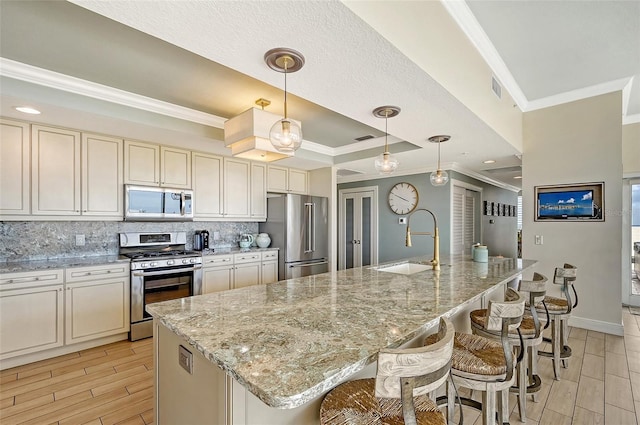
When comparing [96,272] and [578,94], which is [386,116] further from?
[96,272]

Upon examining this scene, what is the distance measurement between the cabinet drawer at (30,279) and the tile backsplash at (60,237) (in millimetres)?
562

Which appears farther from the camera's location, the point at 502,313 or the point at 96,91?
the point at 96,91

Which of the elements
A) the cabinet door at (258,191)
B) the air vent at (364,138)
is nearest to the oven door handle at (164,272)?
the cabinet door at (258,191)

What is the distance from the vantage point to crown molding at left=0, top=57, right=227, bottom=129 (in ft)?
7.38

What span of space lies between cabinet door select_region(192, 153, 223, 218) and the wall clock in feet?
10.3

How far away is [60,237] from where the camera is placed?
3264 mm

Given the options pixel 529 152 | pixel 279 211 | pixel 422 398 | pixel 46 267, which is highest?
pixel 529 152

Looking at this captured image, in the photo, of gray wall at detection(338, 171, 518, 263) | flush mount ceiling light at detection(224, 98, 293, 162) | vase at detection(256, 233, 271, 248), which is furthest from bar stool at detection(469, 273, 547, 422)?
vase at detection(256, 233, 271, 248)

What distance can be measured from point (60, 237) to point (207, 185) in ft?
5.56

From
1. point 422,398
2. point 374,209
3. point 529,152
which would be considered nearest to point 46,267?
point 422,398

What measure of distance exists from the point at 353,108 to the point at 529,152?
2945 millimetres

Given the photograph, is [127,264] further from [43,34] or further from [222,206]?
[43,34]

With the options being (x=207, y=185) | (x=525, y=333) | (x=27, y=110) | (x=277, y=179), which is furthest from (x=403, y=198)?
(x=27, y=110)

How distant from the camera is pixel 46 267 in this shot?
276cm
